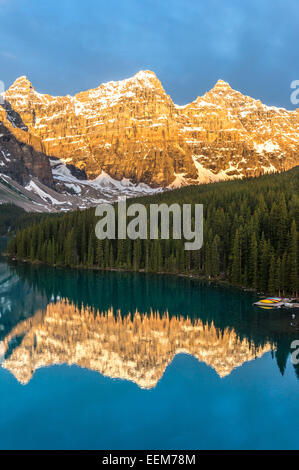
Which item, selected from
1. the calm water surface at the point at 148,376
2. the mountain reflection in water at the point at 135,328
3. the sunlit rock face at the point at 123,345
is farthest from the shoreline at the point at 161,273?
the sunlit rock face at the point at 123,345

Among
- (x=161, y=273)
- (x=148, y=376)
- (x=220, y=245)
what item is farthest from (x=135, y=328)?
(x=161, y=273)

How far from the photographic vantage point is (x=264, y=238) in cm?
7669

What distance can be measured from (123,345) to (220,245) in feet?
167

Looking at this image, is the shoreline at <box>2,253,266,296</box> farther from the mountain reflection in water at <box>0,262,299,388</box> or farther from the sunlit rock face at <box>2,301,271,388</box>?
the sunlit rock face at <box>2,301,271,388</box>

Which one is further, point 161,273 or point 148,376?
point 161,273

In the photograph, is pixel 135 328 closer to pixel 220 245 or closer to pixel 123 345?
pixel 123 345

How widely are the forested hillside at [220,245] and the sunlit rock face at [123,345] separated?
2276 cm

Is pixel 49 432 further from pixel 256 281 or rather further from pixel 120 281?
pixel 120 281

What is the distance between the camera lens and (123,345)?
4438 cm

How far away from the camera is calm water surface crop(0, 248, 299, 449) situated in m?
27.3

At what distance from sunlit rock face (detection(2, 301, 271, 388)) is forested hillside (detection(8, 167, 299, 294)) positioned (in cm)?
2276

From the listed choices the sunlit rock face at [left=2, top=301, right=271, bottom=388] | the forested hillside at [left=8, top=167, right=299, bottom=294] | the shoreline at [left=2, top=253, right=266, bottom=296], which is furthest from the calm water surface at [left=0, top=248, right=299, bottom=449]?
the shoreline at [left=2, top=253, right=266, bottom=296]

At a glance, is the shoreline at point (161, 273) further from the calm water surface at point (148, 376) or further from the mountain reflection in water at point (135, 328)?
the calm water surface at point (148, 376)
